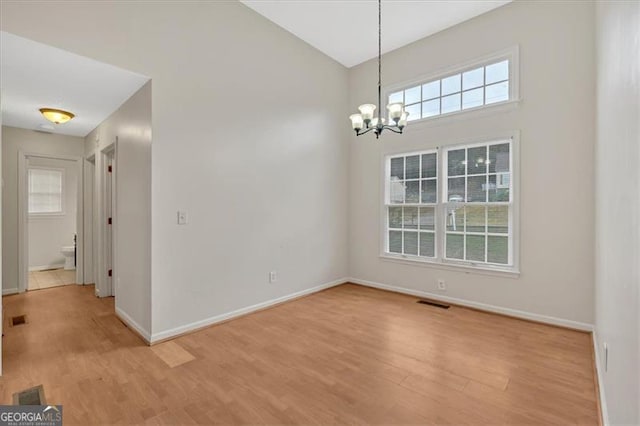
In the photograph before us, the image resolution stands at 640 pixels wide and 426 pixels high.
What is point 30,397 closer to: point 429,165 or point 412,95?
point 429,165

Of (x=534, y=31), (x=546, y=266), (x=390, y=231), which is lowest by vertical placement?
(x=546, y=266)

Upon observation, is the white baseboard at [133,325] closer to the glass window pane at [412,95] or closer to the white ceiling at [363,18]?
the white ceiling at [363,18]

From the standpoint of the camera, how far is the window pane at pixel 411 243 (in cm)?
437

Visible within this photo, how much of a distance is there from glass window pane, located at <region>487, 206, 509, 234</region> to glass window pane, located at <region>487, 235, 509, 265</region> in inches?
3.6

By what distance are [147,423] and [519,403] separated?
7.71 ft

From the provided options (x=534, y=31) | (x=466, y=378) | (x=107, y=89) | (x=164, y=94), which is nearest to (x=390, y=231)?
(x=466, y=378)

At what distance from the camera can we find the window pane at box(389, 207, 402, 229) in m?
4.57

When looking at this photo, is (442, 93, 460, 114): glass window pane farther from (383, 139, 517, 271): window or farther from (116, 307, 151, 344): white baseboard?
(116, 307, 151, 344): white baseboard

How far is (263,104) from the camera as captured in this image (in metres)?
3.77

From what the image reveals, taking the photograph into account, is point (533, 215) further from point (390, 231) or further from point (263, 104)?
point (263, 104)

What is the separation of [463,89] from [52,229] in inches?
316

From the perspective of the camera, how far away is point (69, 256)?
597 centimetres

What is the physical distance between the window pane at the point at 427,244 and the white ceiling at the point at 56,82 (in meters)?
3.88

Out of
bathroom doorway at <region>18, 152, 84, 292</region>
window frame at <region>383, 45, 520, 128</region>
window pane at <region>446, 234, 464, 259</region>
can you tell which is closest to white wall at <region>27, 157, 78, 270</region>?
bathroom doorway at <region>18, 152, 84, 292</region>
